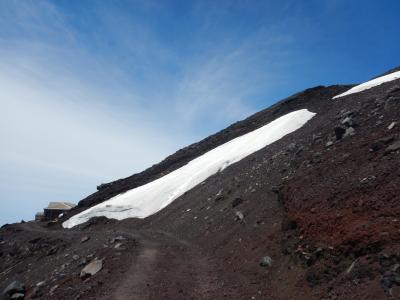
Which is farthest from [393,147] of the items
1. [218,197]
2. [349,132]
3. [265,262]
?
[218,197]

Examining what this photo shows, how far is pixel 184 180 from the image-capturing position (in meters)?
39.6

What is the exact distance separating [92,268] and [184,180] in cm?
2203

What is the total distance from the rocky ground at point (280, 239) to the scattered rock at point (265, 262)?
0.04 metres

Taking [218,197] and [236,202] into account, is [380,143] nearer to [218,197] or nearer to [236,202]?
[236,202]

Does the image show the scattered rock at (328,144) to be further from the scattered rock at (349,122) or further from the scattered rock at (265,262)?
the scattered rock at (265,262)

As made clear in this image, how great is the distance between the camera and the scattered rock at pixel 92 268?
57.4 feet

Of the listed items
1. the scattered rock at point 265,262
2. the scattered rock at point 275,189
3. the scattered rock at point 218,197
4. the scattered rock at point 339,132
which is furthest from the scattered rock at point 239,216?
the scattered rock at point 339,132

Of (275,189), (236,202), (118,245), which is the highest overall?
(118,245)

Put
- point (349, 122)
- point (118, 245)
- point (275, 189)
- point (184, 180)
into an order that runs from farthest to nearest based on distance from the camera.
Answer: point (184, 180) < point (349, 122) < point (118, 245) < point (275, 189)

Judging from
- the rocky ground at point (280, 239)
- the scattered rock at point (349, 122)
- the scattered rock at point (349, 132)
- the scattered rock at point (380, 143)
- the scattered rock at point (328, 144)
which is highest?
the scattered rock at point (349, 122)

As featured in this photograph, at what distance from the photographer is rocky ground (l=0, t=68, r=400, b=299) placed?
11508mm

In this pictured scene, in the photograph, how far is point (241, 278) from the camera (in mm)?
14773

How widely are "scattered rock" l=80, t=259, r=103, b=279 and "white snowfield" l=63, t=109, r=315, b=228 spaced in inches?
691

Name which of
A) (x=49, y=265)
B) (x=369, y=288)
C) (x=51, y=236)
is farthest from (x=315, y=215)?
(x=51, y=236)
